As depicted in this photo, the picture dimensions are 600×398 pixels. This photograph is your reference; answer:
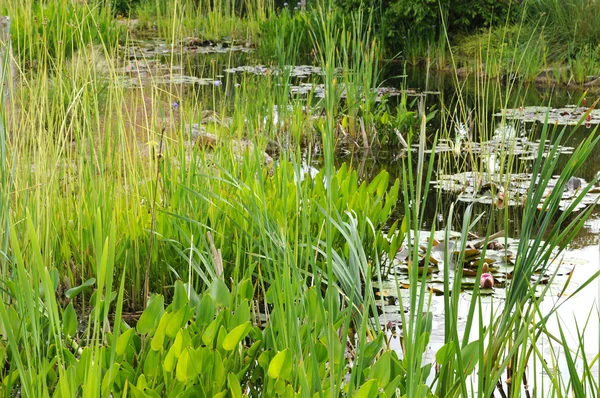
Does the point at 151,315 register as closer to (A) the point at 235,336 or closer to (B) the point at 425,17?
(A) the point at 235,336

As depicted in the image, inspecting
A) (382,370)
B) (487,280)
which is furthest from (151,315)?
(487,280)

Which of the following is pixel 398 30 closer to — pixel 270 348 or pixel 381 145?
pixel 381 145

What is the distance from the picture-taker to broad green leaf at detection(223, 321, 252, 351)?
61.5 inches

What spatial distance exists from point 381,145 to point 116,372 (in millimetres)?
3835

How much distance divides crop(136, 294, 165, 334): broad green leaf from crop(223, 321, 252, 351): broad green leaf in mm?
168

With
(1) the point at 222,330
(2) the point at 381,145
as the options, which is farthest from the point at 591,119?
(1) the point at 222,330

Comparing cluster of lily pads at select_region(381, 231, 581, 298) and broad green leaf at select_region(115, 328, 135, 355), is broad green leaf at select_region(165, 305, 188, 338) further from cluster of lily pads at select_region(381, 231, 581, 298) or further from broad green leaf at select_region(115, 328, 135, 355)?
cluster of lily pads at select_region(381, 231, 581, 298)

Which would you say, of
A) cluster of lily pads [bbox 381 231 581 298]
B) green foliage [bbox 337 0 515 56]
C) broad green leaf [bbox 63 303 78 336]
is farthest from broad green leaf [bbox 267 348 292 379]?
green foliage [bbox 337 0 515 56]

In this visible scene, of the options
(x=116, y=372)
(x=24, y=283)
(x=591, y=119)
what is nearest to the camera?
(x=24, y=283)

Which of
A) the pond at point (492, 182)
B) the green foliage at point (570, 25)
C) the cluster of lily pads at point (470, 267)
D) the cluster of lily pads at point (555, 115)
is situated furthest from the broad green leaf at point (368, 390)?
the green foliage at point (570, 25)

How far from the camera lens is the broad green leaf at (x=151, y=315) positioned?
5.38 ft

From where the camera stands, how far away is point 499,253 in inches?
118

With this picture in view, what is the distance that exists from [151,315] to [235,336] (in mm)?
195

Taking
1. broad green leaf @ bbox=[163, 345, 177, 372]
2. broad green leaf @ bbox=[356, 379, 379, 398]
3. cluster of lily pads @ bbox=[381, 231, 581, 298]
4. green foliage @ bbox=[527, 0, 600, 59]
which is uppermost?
green foliage @ bbox=[527, 0, 600, 59]
